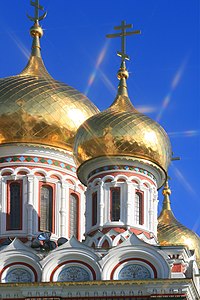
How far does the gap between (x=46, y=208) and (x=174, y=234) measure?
16.7 feet

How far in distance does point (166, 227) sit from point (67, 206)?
4667mm

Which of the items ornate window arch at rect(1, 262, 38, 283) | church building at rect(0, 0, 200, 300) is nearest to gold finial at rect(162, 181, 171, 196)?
church building at rect(0, 0, 200, 300)

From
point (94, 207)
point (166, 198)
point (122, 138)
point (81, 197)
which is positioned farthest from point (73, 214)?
point (166, 198)

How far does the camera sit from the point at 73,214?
35.0 meters

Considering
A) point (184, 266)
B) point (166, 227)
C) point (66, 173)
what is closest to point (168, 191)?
point (166, 227)

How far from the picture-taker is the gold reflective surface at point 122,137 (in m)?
32.6

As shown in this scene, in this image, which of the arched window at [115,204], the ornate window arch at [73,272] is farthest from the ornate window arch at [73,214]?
the ornate window arch at [73,272]

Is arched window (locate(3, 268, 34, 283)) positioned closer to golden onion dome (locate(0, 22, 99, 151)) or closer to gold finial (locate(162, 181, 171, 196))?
golden onion dome (locate(0, 22, 99, 151))

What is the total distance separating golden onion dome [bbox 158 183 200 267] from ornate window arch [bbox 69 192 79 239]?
140 inches

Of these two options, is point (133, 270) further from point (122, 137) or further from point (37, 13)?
point (37, 13)

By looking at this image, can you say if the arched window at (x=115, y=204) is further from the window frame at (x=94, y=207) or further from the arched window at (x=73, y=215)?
the arched window at (x=73, y=215)

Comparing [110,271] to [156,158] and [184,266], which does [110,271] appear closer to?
[184,266]

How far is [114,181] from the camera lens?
3262 centimetres

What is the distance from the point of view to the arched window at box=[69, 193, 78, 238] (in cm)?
3478
